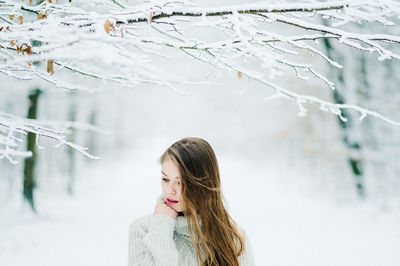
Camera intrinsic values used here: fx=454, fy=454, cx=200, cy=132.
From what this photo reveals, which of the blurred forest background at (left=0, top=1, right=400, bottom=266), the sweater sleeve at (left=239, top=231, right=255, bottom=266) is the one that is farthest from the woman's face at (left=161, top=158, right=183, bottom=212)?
the blurred forest background at (left=0, top=1, right=400, bottom=266)

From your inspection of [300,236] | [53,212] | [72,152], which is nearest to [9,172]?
[72,152]

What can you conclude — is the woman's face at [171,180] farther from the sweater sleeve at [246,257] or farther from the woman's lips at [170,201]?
the sweater sleeve at [246,257]

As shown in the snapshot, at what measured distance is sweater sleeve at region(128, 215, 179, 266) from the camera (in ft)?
7.44

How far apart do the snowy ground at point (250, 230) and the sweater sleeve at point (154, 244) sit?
4.17m

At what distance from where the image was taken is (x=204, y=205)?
2.44 m

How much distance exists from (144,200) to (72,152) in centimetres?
298

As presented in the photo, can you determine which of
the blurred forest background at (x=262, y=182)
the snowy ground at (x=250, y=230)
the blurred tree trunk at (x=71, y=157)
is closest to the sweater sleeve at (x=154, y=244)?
the blurred forest background at (x=262, y=182)

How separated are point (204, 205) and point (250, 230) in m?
7.75

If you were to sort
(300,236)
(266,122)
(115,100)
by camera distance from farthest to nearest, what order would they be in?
(266,122)
(115,100)
(300,236)

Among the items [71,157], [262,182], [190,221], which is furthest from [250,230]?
[262,182]

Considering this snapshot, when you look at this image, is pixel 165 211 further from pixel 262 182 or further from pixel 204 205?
pixel 262 182

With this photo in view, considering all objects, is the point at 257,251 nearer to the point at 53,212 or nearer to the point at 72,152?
Answer: the point at 53,212

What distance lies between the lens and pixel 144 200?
51.6ft

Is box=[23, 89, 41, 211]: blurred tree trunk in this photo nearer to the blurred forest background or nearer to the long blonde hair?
the blurred forest background
